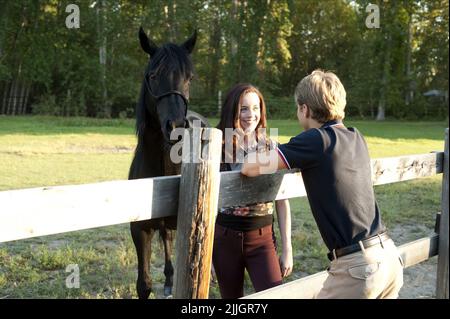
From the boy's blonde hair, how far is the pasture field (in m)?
2.60

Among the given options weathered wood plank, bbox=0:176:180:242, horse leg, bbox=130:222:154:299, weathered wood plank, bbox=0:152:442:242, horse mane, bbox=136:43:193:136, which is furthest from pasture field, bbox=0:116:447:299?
weathered wood plank, bbox=0:176:180:242

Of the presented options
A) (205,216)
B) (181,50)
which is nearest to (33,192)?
(205,216)

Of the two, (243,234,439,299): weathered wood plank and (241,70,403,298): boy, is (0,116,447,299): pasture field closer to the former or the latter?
(243,234,439,299): weathered wood plank

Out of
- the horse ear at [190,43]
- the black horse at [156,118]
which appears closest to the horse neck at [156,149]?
the black horse at [156,118]

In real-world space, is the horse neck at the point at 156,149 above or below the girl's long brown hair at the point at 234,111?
below

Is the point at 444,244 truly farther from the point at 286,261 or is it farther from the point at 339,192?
the point at 339,192

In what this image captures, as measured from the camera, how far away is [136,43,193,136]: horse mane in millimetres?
3977

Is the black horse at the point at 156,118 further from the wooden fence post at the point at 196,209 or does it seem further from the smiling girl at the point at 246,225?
the wooden fence post at the point at 196,209

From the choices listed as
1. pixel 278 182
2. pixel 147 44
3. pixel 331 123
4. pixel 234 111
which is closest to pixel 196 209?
pixel 278 182

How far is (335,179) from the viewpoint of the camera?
2320 millimetres

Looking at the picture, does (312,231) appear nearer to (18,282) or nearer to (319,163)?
(18,282)

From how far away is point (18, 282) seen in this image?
4.62m

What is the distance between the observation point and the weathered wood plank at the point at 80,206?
1.59m
